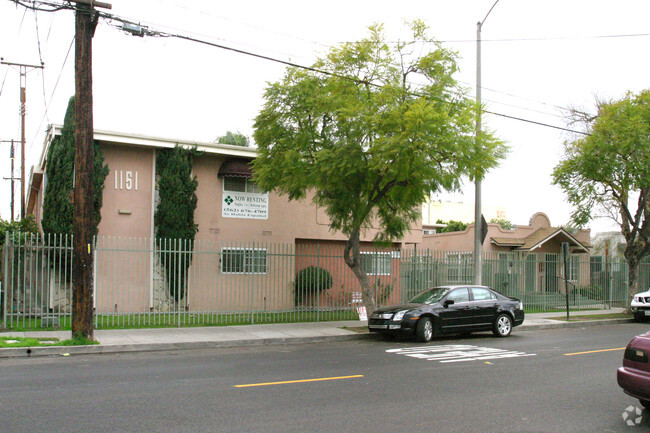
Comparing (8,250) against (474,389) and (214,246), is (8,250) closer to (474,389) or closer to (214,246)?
(214,246)

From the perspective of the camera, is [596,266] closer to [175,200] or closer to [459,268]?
[459,268]

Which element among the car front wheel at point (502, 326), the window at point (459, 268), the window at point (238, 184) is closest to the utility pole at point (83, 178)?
the window at point (238, 184)

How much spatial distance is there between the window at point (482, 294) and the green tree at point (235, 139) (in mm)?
29025

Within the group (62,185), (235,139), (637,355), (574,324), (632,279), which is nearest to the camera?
(637,355)

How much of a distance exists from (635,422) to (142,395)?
625 cm

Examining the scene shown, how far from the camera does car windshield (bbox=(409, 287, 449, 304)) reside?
50.7 feet

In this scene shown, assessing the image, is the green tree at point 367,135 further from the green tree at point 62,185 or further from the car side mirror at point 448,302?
the green tree at point 62,185

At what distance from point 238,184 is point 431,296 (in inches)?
363

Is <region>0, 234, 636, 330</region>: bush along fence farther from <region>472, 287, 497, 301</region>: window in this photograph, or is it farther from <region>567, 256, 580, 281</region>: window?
<region>472, 287, 497, 301</region>: window

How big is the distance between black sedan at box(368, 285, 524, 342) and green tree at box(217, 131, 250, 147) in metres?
29.2

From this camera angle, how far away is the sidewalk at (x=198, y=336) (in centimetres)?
1259

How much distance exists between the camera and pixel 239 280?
21.0 m

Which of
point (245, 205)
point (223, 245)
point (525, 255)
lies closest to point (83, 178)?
point (223, 245)

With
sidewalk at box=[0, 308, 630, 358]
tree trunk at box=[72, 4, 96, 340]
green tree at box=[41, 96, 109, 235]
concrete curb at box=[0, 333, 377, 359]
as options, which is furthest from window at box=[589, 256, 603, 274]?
tree trunk at box=[72, 4, 96, 340]
